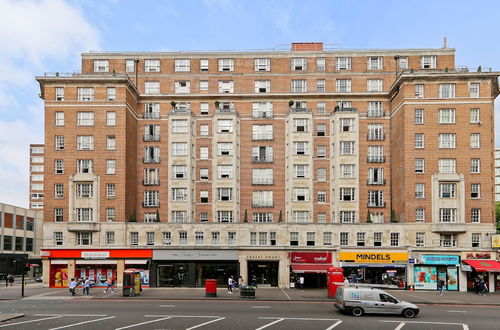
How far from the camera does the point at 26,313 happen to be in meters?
35.2

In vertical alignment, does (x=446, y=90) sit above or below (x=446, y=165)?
above

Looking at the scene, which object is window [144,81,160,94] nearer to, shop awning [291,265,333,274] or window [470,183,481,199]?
shop awning [291,265,333,274]

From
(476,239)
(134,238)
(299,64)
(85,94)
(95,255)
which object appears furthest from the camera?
(299,64)

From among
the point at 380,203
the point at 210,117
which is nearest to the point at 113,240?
the point at 210,117

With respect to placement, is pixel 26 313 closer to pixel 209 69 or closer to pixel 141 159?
pixel 141 159

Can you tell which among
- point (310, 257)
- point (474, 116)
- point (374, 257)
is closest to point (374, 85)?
point (474, 116)

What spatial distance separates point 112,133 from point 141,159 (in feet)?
19.2

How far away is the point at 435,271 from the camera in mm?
58500

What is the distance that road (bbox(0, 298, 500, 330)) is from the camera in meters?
29.4

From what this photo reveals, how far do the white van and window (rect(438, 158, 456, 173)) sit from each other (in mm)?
28914

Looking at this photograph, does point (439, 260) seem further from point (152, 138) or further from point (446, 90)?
point (152, 138)

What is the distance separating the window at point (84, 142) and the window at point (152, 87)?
9939 millimetres

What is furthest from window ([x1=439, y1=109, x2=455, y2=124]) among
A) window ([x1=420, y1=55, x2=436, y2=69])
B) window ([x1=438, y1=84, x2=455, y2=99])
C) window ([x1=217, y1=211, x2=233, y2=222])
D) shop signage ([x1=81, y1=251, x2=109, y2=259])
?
shop signage ([x1=81, y1=251, x2=109, y2=259])

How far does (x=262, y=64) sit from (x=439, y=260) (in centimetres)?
3115
